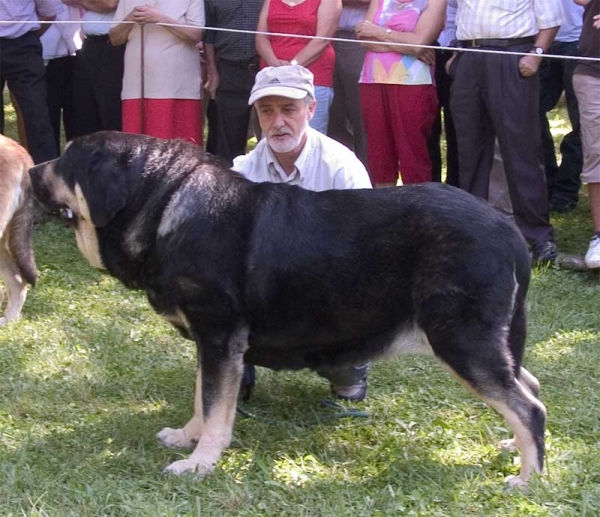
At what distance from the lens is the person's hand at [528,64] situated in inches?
279

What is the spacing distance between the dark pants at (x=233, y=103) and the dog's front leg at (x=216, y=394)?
370 centimetres

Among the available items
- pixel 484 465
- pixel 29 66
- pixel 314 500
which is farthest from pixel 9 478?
pixel 29 66

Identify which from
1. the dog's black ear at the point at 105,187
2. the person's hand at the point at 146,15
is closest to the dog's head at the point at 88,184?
the dog's black ear at the point at 105,187

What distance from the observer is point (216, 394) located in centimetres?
424

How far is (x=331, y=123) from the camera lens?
8508mm

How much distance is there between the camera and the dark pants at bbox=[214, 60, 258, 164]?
7793mm

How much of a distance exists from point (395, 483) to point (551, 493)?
2.10 ft

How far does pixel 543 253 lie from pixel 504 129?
96 cm

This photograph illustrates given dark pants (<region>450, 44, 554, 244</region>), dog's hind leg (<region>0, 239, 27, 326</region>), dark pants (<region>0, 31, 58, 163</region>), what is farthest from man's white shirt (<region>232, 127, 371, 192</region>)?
dark pants (<region>0, 31, 58, 163</region>)

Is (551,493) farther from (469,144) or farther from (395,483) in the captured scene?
(469,144)

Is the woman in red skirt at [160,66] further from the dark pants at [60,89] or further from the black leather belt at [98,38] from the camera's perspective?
the dark pants at [60,89]

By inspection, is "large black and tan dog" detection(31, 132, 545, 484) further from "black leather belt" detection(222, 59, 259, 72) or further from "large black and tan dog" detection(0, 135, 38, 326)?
"black leather belt" detection(222, 59, 259, 72)

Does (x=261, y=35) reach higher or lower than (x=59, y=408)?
higher

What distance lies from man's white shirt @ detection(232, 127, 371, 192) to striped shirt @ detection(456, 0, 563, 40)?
2.70m
